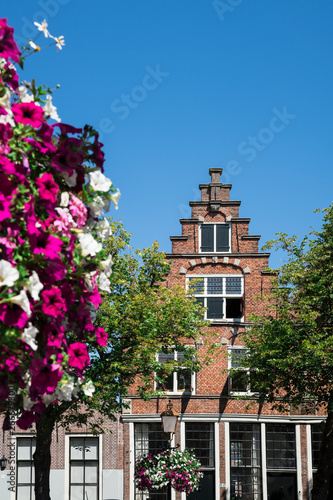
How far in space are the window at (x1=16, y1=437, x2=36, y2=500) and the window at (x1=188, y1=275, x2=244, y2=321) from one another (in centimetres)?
933

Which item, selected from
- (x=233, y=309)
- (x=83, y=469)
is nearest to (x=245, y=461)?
(x=233, y=309)

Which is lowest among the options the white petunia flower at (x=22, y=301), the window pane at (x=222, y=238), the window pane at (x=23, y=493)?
the window pane at (x=23, y=493)

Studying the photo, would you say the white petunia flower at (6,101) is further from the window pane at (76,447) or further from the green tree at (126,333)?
the window pane at (76,447)

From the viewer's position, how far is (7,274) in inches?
179

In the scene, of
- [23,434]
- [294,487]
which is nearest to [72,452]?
[23,434]

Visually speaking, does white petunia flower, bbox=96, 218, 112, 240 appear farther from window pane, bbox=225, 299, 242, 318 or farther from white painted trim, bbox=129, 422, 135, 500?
white painted trim, bbox=129, 422, 135, 500

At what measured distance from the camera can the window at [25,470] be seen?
28781 millimetres

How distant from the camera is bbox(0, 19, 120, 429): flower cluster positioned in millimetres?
4852

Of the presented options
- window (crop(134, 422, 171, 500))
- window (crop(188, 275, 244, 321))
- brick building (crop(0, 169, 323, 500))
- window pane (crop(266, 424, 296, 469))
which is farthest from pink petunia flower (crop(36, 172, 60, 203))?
window pane (crop(266, 424, 296, 469))

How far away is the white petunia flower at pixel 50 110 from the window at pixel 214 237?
23.5 meters

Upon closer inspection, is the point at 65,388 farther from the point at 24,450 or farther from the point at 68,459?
the point at 24,450

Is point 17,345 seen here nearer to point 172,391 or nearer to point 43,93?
point 43,93

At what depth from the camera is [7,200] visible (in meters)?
4.82

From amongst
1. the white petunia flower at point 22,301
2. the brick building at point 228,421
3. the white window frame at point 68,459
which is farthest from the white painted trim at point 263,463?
the white petunia flower at point 22,301
